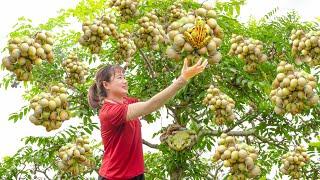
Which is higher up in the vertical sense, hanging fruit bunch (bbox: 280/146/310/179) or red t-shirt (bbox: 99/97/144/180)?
hanging fruit bunch (bbox: 280/146/310/179)

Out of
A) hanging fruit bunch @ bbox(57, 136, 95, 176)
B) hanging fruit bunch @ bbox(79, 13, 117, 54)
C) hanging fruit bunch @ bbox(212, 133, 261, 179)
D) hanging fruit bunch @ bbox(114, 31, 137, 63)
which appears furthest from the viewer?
hanging fruit bunch @ bbox(114, 31, 137, 63)

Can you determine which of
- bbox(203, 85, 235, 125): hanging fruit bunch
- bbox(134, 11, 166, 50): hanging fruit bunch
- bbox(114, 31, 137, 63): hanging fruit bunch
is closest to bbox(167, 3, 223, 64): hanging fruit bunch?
bbox(203, 85, 235, 125): hanging fruit bunch

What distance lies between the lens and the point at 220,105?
7.02m

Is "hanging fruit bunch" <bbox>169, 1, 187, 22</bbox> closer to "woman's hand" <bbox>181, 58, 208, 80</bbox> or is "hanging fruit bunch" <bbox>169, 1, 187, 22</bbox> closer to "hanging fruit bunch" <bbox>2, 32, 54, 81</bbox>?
"hanging fruit bunch" <bbox>2, 32, 54, 81</bbox>

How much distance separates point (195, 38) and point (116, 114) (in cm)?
130

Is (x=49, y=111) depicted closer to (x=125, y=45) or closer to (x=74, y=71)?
(x=125, y=45)

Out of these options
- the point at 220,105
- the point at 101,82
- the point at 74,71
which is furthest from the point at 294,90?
the point at 74,71

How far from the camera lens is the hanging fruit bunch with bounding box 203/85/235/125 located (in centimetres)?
699

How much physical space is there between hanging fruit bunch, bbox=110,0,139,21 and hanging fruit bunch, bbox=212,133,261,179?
3.03 metres

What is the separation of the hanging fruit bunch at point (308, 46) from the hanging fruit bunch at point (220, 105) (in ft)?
5.07

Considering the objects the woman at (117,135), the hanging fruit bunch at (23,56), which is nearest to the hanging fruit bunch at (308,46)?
the woman at (117,135)

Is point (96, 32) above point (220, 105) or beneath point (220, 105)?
above

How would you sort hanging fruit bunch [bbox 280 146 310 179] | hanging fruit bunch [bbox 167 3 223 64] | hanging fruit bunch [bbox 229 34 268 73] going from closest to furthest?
1. hanging fruit bunch [bbox 167 3 223 64]
2. hanging fruit bunch [bbox 229 34 268 73]
3. hanging fruit bunch [bbox 280 146 310 179]

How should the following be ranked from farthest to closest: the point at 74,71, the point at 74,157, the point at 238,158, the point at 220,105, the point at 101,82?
1. the point at 74,71
2. the point at 74,157
3. the point at 220,105
4. the point at 101,82
5. the point at 238,158
